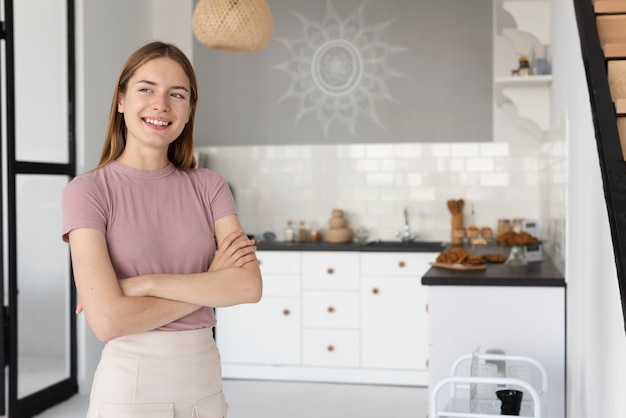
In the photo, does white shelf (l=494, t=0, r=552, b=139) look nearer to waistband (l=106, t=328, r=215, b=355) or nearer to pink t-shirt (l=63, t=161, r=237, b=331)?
pink t-shirt (l=63, t=161, r=237, b=331)

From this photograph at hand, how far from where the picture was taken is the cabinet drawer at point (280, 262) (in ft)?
19.2

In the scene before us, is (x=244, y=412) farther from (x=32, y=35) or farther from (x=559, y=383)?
(x=32, y=35)

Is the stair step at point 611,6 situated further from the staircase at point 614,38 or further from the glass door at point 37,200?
the glass door at point 37,200

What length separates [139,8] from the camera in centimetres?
638

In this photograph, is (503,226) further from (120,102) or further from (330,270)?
(120,102)

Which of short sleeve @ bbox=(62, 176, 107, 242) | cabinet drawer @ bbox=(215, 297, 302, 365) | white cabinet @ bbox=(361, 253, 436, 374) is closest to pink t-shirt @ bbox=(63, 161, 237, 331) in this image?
short sleeve @ bbox=(62, 176, 107, 242)

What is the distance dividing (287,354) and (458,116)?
6.96 ft

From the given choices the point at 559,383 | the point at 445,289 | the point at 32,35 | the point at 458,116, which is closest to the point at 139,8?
the point at 32,35

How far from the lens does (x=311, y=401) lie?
533cm

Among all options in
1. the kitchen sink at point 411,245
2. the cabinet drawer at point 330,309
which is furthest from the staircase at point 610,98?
the cabinet drawer at point 330,309

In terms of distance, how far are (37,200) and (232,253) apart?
3305 mm

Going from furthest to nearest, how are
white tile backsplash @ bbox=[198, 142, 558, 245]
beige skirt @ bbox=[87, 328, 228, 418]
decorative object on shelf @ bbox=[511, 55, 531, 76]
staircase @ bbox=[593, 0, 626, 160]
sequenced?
white tile backsplash @ bbox=[198, 142, 558, 245] < decorative object on shelf @ bbox=[511, 55, 531, 76] < staircase @ bbox=[593, 0, 626, 160] < beige skirt @ bbox=[87, 328, 228, 418]

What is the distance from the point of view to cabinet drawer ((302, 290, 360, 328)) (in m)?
5.79

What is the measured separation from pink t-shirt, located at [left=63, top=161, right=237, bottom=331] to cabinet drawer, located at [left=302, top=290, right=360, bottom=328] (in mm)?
3849
